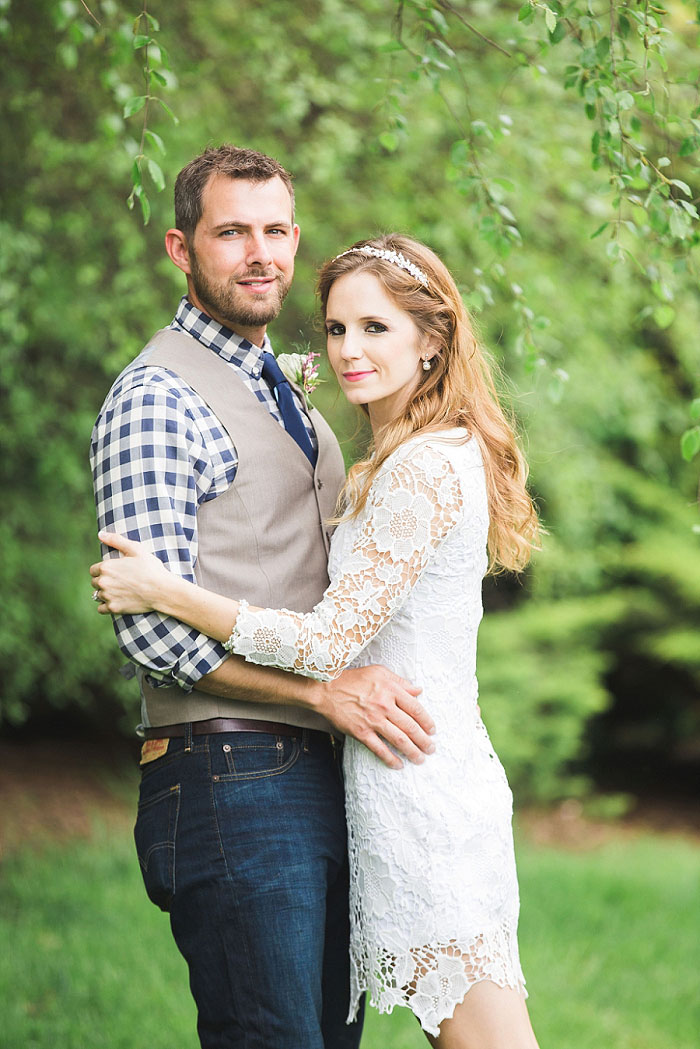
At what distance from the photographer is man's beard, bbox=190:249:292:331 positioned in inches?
97.7

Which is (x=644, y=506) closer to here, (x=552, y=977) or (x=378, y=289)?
(x=552, y=977)

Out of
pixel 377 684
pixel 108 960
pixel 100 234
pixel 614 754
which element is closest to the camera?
pixel 377 684

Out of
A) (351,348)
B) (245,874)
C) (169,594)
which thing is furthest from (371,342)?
(245,874)

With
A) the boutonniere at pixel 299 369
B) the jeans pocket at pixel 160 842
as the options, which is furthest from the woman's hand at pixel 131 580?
the boutonniere at pixel 299 369

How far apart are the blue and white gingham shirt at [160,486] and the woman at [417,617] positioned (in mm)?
45

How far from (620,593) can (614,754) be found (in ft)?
5.55

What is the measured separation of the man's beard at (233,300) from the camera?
8.14 feet

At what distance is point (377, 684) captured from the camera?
2.32 meters

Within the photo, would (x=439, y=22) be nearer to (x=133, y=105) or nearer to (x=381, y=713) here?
(x=133, y=105)

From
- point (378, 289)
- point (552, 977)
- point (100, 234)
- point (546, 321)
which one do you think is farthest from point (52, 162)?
point (552, 977)

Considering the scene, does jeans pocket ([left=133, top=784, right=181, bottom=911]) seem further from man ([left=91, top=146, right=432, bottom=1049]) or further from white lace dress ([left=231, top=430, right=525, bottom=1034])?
white lace dress ([left=231, top=430, right=525, bottom=1034])

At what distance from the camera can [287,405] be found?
8.36 feet

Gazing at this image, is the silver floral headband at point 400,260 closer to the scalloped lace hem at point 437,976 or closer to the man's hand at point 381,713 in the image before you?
the man's hand at point 381,713

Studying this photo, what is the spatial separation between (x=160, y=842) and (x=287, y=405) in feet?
3.19
